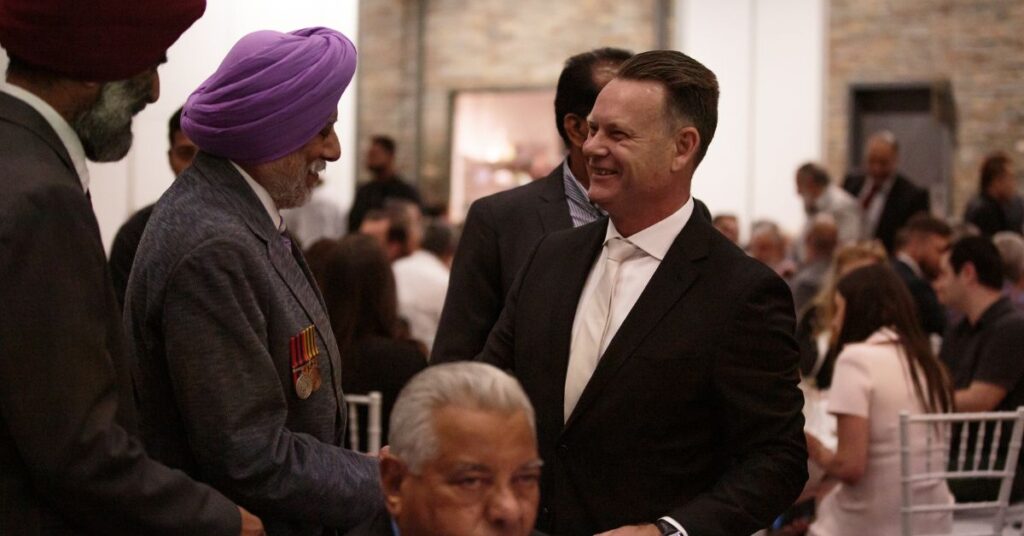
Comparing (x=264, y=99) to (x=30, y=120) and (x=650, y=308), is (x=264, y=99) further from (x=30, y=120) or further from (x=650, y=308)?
(x=650, y=308)

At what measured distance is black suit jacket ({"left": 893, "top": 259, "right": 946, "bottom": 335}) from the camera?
256 inches

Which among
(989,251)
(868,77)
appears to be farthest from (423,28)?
(989,251)

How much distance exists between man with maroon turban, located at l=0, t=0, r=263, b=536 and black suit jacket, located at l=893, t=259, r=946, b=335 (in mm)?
5173

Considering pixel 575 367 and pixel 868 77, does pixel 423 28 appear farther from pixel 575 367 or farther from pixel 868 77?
pixel 575 367

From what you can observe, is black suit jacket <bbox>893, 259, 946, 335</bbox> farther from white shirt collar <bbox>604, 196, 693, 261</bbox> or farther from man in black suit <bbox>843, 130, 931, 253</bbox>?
white shirt collar <bbox>604, 196, 693, 261</bbox>

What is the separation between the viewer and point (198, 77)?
4.16 m

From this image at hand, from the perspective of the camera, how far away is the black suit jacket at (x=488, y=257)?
2.88 metres

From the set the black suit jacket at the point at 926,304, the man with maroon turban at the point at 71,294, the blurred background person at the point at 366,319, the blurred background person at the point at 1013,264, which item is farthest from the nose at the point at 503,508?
the blurred background person at the point at 1013,264

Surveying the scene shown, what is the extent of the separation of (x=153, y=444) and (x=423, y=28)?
12544 mm

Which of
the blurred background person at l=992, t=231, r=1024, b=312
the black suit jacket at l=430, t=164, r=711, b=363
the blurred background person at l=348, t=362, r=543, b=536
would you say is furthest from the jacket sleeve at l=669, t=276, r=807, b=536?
the blurred background person at l=992, t=231, r=1024, b=312

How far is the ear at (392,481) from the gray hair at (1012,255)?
5305mm

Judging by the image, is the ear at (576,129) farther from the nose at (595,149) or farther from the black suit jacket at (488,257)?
the nose at (595,149)

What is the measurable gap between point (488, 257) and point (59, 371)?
1.36 metres

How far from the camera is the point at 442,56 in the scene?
1416 cm
